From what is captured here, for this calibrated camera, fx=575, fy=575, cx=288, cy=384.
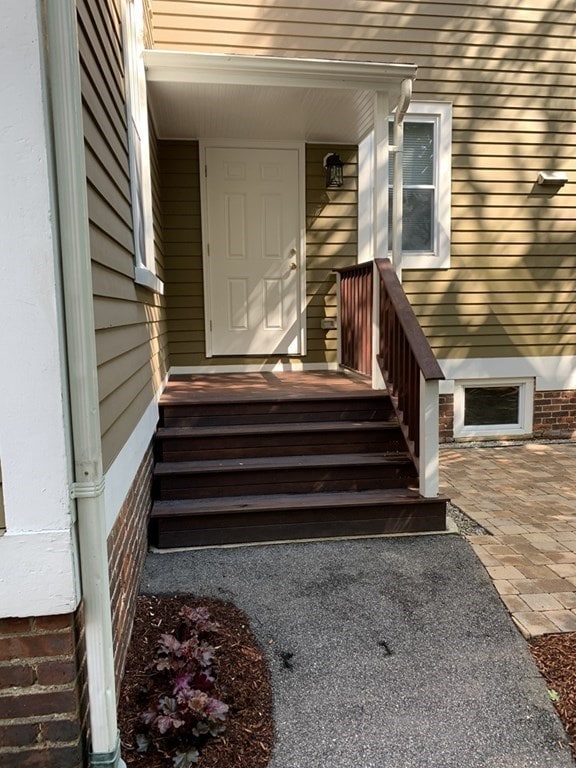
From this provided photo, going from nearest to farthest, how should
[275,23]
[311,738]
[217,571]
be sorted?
[311,738] < [217,571] < [275,23]

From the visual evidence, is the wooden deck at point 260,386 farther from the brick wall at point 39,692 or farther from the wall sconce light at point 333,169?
the brick wall at point 39,692

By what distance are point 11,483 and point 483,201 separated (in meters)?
5.26

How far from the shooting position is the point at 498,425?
19.3ft

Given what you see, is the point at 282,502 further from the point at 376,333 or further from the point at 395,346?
the point at 376,333

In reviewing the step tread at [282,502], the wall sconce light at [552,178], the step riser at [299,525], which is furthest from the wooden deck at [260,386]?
the wall sconce light at [552,178]

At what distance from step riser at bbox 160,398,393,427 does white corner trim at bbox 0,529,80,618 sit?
2380 mm

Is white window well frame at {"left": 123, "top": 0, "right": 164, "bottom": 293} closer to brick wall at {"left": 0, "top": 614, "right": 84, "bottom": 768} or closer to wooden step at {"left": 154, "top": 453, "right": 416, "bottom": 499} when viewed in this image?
wooden step at {"left": 154, "top": 453, "right": 416, "bottom": 499}

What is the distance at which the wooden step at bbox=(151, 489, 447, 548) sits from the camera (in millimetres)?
3195

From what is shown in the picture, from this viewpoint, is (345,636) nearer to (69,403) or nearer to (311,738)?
(311,738)

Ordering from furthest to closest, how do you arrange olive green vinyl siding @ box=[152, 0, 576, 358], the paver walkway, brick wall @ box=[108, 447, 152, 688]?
olive green vinyl siding @ box=[152, 0, 576, 358]
the paver walkway
brick wall @ box=[108, 447, 152, 688]

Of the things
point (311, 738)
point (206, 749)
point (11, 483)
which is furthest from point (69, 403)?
point (311, 738)

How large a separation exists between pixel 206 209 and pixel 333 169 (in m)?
1.23

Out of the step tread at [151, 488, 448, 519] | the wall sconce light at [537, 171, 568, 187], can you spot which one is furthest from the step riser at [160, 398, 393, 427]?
the wall sconce light at [537, 171, 568, 187]

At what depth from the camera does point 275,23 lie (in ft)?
16.6
